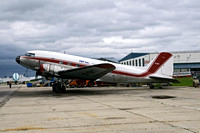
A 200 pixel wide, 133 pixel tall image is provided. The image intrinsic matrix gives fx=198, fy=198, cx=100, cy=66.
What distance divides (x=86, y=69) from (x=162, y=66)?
34.6 feet

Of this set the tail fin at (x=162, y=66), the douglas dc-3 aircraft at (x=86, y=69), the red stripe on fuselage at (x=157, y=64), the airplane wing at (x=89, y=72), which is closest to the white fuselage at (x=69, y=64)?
the douglas dc-3 aircraft at (x=86, y=69)

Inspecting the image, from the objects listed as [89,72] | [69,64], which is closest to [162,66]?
[89,72]

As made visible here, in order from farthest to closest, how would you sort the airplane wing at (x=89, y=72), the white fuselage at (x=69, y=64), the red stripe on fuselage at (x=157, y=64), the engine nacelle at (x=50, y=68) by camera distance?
the red stripe on fuselage at (x=157, y=64), the white fuselage at (x=69, y=64), the engine nacelle at (x=50, y=68), the airplane wing at (x=89, y=72)

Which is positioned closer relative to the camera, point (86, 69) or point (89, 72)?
point (86, 69)

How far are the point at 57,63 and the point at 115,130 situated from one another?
49.0 feet

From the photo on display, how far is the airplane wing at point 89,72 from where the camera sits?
1797 centimetres

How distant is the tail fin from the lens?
2386 centimetres

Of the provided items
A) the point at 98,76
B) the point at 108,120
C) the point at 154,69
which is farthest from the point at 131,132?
the point at 154,69

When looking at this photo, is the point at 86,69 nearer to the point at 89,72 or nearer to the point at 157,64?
the point at 89,72

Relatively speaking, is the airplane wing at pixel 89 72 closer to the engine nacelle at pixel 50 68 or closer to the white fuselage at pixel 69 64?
the engine nacelle at pixel 50 68

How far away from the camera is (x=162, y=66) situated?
78.6 feet

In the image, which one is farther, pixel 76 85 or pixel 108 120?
pixel 76 85

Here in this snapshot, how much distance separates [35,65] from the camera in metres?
19.7

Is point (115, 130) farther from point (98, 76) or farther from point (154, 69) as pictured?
point (154, 69)
